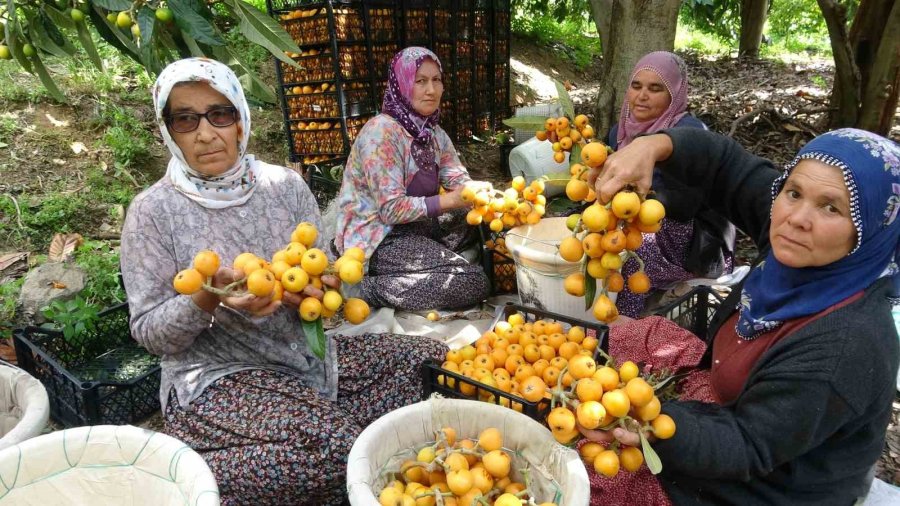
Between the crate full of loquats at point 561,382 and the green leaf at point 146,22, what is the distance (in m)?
1.58

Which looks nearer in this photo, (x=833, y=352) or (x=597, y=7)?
(x=833, y=352)

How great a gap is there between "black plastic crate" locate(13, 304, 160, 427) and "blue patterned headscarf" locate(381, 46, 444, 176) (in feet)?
6.36

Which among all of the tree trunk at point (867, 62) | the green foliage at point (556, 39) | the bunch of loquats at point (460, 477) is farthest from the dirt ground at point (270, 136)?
the green foliage at point (556, 39)

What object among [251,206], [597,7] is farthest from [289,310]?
[597,7]

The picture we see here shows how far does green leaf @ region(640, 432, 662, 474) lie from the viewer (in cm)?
137

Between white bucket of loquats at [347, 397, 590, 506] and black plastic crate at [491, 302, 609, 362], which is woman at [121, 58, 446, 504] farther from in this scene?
black plastic crate at [491, 302, 609, 362]

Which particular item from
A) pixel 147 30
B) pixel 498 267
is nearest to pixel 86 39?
pixel 147 30

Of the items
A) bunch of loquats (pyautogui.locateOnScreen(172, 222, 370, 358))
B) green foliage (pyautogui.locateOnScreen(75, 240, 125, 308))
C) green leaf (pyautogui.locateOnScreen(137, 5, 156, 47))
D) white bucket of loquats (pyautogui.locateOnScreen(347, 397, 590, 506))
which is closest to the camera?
white bucket of loquats (pyautogui.locateOnScreen(347, 397, 590, 506))

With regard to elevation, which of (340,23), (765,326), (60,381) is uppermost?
(340,23)

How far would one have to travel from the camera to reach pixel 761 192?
2000mm

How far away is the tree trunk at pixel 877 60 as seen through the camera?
4.76 m

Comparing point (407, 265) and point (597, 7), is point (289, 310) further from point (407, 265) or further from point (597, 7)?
point (597, 7)

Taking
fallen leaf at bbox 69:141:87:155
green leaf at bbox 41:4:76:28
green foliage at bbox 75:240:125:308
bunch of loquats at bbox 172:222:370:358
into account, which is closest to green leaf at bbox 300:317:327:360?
bunch of loquats at bbox 172:222:370:358

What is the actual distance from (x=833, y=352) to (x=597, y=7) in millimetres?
5361
